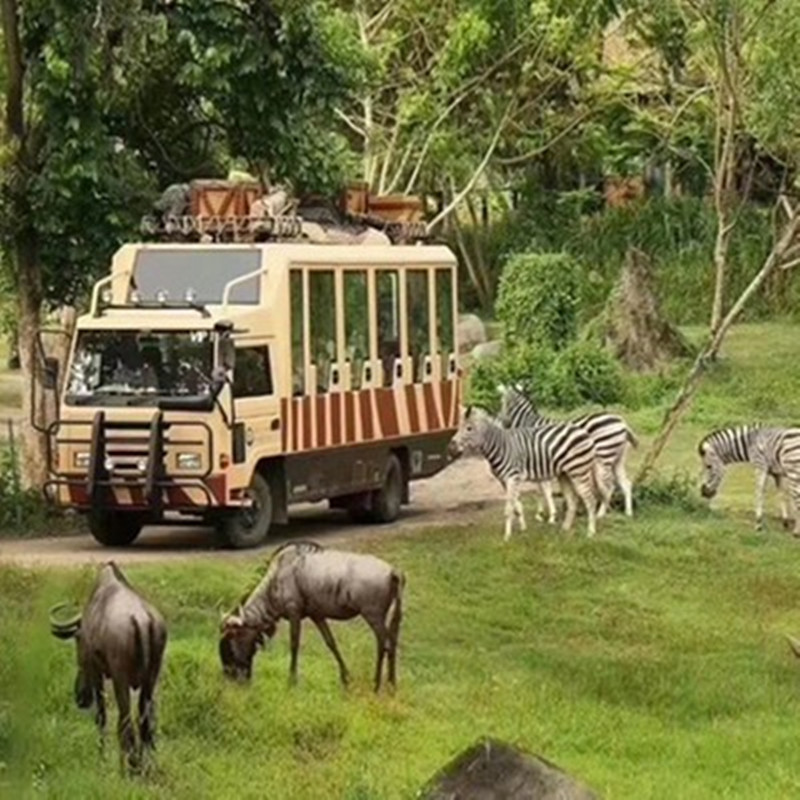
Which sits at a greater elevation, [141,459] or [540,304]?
[141,459]

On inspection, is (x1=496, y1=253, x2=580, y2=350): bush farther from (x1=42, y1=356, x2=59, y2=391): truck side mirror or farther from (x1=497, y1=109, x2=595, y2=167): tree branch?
(x1=42, y1=356, x2=59, y2=391): truck side mirror

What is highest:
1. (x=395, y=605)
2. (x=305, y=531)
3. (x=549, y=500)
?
(x=395, y=605)

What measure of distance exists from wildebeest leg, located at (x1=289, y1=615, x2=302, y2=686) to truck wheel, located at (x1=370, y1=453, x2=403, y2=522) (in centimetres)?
908

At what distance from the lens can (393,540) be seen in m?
20.0

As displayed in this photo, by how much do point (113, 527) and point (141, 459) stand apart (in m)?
1.19

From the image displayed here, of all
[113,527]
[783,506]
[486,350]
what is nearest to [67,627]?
[113,527]

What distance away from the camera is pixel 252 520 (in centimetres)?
1955

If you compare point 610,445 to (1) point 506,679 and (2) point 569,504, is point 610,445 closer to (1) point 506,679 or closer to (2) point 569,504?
(2) point 569,504

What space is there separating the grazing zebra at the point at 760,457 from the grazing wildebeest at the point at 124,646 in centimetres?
1234

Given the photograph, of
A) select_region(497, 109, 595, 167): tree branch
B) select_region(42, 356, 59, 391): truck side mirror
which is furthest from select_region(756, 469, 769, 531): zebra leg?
select_region(497, 109, 595, 167): tree branch

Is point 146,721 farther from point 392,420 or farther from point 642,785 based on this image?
point 392,420

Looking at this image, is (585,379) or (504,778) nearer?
(504,778)

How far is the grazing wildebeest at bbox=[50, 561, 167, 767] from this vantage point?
934cm

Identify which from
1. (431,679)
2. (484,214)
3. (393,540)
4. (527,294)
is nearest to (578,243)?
(484,214)
